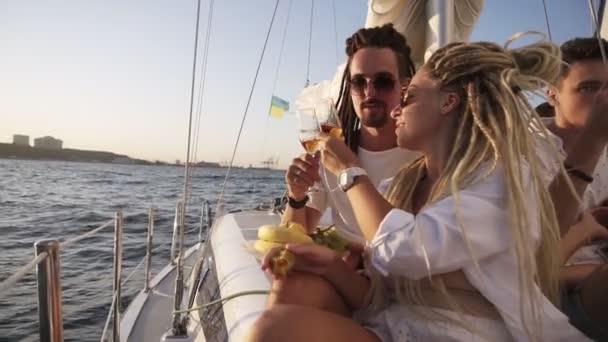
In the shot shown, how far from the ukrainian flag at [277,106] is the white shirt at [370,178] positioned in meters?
7.12

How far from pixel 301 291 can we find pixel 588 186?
106 centimetres

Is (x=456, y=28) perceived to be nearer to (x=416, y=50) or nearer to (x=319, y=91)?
(x=416, y=50)

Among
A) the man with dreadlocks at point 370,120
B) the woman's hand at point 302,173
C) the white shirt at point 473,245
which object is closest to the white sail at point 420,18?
the man with dreadlocks at point 370,120

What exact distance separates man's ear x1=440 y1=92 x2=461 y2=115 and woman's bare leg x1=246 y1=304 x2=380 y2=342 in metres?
0.65

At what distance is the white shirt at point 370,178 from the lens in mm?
2008

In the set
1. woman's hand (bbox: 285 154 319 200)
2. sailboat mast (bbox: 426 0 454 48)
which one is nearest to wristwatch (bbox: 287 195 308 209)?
woman's hand (bbox: 285 154 319 200)

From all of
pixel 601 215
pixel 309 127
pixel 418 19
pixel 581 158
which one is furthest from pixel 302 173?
pixel 418 19

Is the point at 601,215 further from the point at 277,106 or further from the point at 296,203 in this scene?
the point at 277,106

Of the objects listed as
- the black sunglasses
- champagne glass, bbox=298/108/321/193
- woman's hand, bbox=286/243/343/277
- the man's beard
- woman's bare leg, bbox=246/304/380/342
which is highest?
the black sunglasses

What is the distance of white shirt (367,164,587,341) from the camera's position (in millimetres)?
976

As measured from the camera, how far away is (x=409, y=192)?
136 cm

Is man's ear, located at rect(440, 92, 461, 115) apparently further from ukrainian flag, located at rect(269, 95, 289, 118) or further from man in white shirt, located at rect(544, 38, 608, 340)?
ukrainian flag, located at rect(269, 95, 289, 118)

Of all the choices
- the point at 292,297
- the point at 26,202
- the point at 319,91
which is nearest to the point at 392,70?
the point at 292,297

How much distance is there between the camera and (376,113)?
204cm
